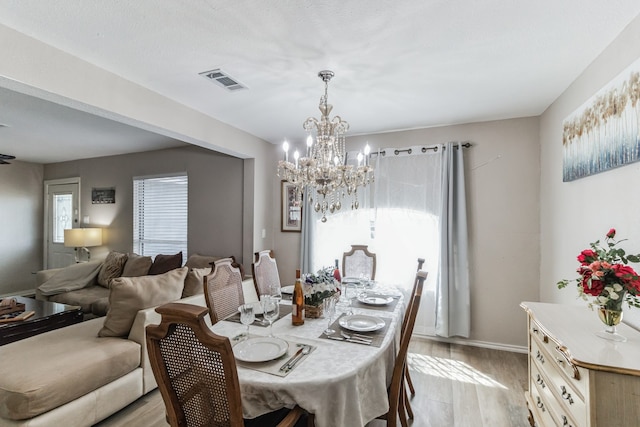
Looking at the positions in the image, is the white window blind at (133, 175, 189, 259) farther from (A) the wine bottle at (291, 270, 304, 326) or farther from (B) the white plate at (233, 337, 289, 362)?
(B) the white plate at (233, 337, 289, 362)

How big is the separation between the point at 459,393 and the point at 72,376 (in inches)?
111

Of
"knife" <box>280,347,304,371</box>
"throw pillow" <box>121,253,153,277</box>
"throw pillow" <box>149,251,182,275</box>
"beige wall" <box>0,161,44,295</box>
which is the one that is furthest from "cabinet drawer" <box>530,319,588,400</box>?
"beige wall" <box>0,161,44,295</box>

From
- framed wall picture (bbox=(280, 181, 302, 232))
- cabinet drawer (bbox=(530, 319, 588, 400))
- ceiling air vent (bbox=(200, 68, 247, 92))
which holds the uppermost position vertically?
ceiling air vent (bbox=(200, 68, 247, 92))

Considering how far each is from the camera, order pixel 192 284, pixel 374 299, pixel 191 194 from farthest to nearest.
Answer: pixel 191 194, pixel 192 284, pixel 374 299

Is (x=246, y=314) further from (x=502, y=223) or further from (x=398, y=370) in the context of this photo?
(x=502, y=223)

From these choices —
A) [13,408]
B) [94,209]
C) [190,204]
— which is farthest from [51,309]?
[94,209]

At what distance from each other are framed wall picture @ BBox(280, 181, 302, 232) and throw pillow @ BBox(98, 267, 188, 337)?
200 cm

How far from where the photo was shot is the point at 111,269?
4.23 meters

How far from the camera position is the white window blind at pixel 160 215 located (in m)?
4.66

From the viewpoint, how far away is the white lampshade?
4.87 metres

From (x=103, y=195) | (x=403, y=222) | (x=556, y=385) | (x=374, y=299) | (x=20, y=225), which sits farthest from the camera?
(x=20, y=225)

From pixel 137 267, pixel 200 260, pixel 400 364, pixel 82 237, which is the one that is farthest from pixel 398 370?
pixel 82 237

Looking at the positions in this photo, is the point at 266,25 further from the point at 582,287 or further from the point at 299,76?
the point at 582,287

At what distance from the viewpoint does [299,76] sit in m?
2.27
